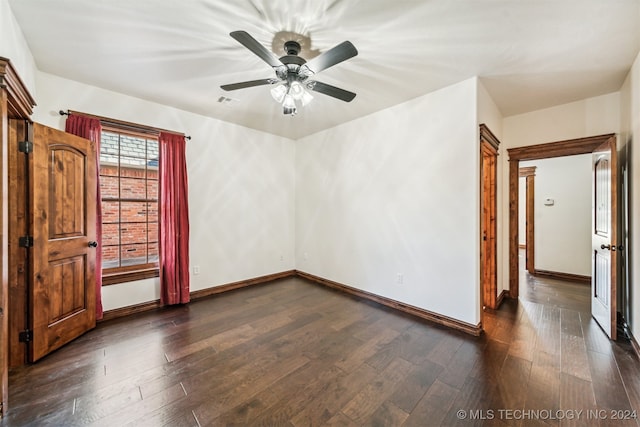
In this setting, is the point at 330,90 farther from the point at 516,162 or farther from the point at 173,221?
the point at 516,162

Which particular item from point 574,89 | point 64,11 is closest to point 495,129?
point 574,89

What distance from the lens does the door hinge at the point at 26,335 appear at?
222 centimetres

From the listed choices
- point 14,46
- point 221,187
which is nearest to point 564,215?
point 221,187

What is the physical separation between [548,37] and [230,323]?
161 inches

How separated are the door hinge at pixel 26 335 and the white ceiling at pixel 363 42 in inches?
98.0

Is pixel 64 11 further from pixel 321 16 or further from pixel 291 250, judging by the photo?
pixel 291 250

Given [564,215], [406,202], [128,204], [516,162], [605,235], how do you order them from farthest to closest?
[564,215]
[516,162]
[128,204]
[406,202]
[605,235]

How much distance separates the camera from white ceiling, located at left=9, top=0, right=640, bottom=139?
5.89 ft

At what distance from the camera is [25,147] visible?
7.25 feet

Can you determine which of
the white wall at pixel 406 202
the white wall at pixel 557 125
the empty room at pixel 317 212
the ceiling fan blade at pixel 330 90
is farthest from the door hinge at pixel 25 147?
the white wall at pixel 557 125

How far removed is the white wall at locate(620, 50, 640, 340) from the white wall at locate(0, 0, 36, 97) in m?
5.00

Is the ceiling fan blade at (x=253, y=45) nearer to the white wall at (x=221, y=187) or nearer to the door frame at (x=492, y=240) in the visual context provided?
the white wall at (x=221, y=187)

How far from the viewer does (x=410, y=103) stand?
3303 millimetres

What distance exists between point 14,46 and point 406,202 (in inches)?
153
